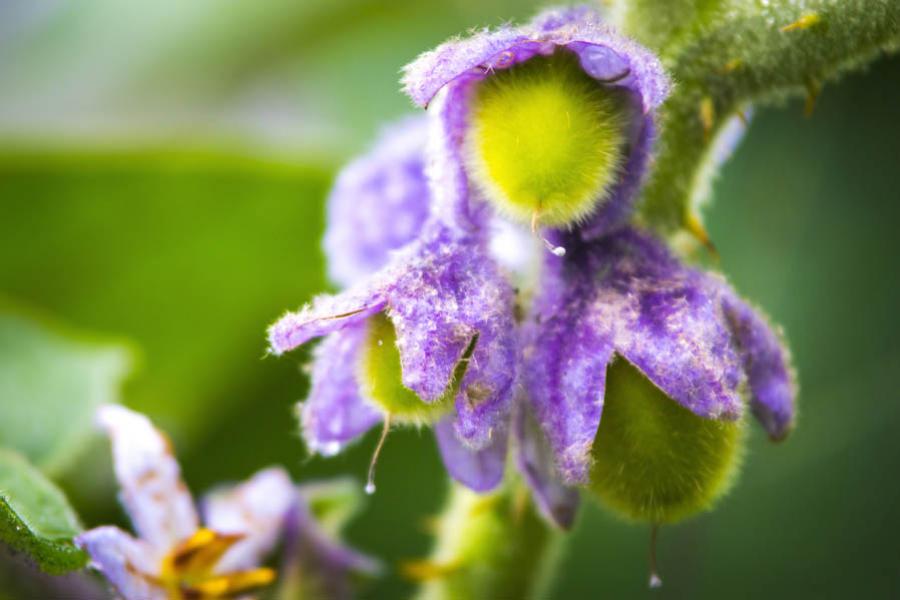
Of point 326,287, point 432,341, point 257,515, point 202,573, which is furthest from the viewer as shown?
point 326,287

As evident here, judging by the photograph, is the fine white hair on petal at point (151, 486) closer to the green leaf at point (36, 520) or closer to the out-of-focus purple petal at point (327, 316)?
the green leaf at point (36, 520)

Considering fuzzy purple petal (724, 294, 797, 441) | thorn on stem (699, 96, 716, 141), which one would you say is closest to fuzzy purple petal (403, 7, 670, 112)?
thorn on stem (699, 96, 716, 141)

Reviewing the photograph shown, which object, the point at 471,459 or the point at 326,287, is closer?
the point at 471,459

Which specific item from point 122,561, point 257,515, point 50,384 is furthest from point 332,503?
point 50,384

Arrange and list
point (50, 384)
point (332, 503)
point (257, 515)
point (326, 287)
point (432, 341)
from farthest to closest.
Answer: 1. point (326, 287)
2. point (50, 384)
3. point (332, 503)
4. point (257, 515)
5. point (432, 341)

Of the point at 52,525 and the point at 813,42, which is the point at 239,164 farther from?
the point at 813,42

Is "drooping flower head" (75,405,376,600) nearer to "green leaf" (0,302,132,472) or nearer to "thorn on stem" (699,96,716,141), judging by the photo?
"green leaf" (0,302,132,472)

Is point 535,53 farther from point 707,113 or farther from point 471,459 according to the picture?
point 471,459
